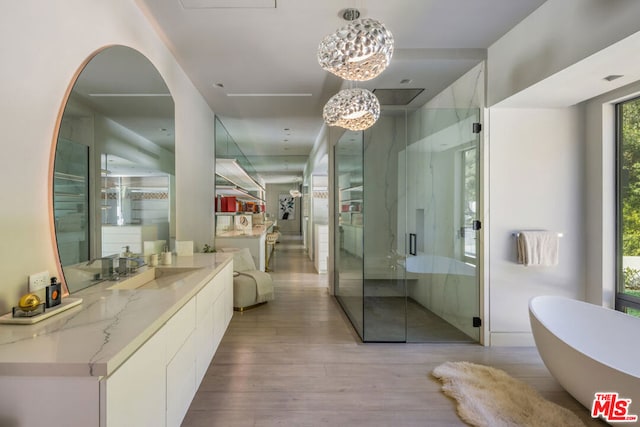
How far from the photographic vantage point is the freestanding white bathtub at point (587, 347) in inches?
66.4

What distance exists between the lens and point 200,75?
11.3 ft

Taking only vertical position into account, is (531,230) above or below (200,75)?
below

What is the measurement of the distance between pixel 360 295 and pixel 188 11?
3275 millimetres

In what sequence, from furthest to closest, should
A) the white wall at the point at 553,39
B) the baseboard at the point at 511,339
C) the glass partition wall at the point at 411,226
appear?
the glass partition wall at the point at 411,226
the baseboard at the point at 511,339
the white wall at the point at 553,39

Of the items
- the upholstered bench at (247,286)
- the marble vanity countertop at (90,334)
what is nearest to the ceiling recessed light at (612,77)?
the marble vanity countertop at (90,334)

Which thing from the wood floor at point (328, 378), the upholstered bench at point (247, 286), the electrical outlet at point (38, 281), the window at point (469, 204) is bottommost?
the wood floor at point (328, 378)

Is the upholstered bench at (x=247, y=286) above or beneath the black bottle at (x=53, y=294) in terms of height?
beneath

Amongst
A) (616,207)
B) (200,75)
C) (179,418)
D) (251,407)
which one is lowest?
(251,407)

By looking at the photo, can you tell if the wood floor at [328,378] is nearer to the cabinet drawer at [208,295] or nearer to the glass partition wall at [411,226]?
the glass partition wall at [411,226]

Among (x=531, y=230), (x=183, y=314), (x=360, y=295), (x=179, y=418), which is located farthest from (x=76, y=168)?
(x=531, y=230)

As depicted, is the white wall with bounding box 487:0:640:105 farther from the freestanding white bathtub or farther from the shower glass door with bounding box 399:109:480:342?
the freestanding white bathtub

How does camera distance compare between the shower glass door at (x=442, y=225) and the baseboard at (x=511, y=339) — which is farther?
the shower glass door at (x=442, y=225)

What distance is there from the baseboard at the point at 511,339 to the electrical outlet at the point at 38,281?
3545mm

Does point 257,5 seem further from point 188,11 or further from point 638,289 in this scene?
point 638,289
